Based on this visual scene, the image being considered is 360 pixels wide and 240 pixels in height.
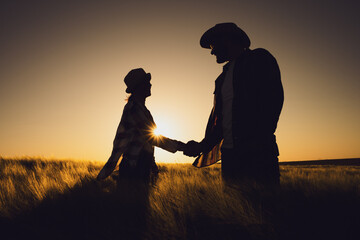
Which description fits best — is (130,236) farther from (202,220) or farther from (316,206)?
(316,206)

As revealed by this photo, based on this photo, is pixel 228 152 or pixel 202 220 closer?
pixel 202 220

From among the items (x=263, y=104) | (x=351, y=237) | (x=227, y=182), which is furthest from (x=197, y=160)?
(x=351, y=237)

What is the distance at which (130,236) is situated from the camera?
1911 millimetres

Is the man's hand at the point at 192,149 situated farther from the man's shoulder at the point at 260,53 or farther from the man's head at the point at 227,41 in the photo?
the man's shoulder at the point at 260,53

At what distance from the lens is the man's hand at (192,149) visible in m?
3.74

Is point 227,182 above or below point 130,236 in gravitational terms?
above

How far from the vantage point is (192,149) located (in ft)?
12.5

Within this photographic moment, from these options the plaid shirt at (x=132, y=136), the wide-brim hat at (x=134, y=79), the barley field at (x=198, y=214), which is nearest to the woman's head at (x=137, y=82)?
the wide-brim hat at (x=134, y=79)

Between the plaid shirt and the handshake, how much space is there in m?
0.77

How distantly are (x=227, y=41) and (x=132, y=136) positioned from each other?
1.90m

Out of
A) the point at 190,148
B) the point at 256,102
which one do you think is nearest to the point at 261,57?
the point at 256,102

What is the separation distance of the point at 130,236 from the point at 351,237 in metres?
1.82

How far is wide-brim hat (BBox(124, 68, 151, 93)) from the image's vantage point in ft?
11.1

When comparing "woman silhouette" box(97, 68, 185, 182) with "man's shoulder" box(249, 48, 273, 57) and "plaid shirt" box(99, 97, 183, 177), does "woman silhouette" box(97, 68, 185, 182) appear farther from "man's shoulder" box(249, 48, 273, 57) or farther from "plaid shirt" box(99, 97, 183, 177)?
"man's shoulder" box(249, 48, 273, 57)
